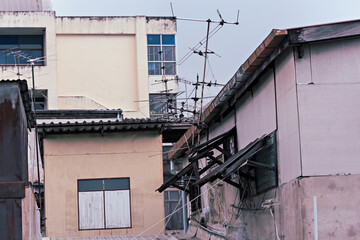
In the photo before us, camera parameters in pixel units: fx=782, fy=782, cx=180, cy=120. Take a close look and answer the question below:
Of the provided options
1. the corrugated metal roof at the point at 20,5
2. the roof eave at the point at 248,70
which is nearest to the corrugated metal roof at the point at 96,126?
the roof eave at the point at 248,70

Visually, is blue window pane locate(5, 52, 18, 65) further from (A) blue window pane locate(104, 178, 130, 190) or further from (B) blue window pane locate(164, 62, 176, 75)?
(A) blue window pane locate(104, 178, 130, 190)

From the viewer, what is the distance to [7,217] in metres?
13.8

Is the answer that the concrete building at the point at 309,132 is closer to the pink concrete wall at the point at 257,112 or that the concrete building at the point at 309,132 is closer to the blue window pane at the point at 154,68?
the pink concrete wall at the point at 257,112

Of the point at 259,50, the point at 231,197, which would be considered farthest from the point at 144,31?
the point at 259,50

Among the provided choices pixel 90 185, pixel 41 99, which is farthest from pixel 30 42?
pixel 90 185

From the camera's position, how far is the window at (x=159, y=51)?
1823 inches

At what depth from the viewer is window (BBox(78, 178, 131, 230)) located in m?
26.3

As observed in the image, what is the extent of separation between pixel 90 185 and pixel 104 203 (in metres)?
0.78

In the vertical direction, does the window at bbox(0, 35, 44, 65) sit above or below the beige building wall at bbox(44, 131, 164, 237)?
above

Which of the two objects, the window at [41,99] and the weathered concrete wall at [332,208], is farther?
the window at [41,99]

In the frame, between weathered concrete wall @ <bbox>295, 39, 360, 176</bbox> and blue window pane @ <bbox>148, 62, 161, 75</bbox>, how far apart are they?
32727 mm

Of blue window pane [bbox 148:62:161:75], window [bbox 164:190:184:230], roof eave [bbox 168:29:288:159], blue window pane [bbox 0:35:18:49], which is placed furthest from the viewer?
blue window pane [bbox 148:62:161:75]

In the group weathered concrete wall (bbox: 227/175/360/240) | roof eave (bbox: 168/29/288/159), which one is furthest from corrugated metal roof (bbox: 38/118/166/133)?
weathered concrete wall (bbox: 227/175/360/240)

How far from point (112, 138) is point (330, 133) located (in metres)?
14.2
